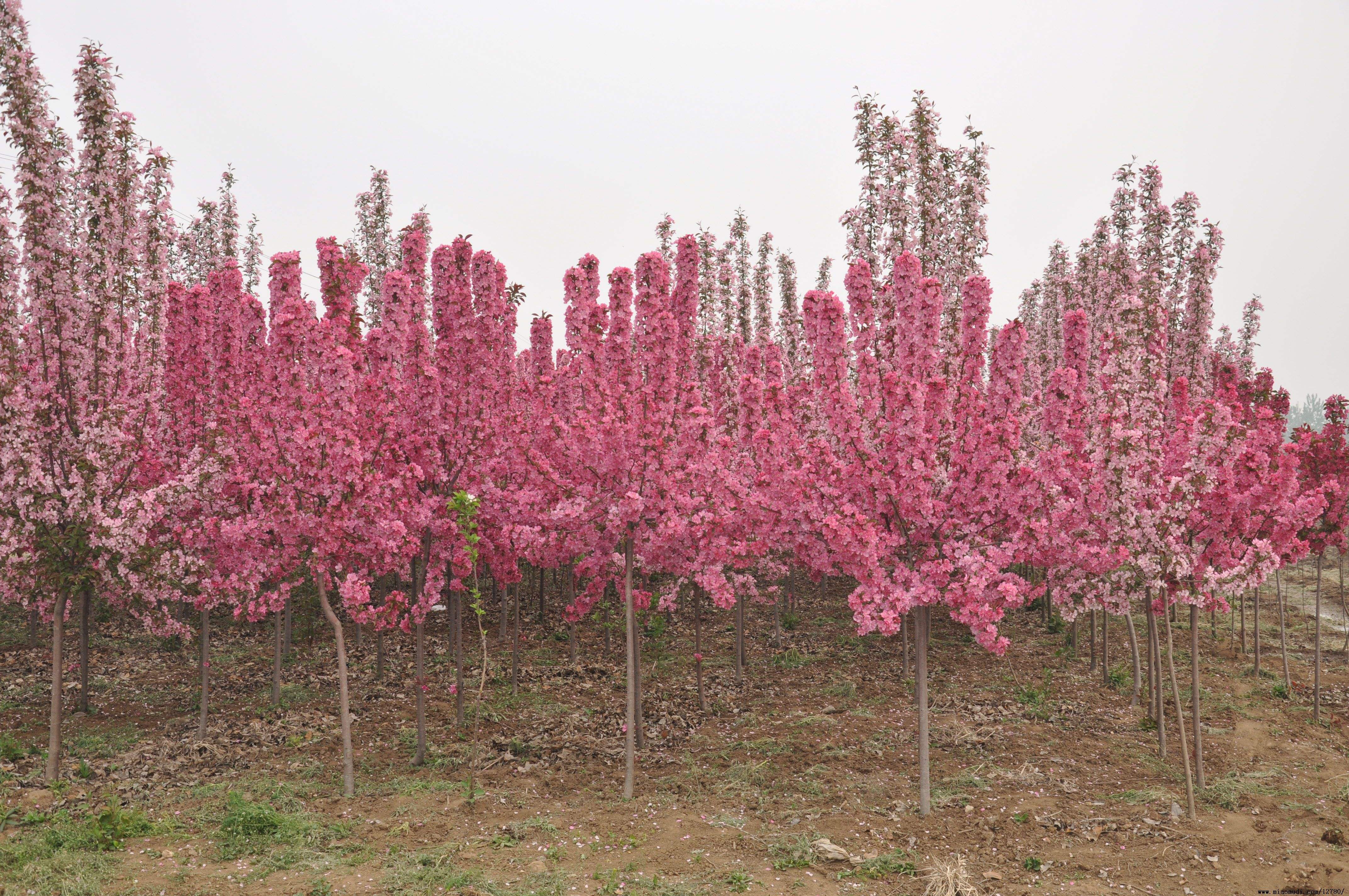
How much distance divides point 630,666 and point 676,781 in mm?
1698

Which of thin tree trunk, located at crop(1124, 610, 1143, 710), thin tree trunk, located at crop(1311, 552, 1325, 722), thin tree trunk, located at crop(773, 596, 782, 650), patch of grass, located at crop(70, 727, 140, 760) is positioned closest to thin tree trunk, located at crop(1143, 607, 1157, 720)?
thin tree trunk, located at crop(1124, 610, 1143, 710)

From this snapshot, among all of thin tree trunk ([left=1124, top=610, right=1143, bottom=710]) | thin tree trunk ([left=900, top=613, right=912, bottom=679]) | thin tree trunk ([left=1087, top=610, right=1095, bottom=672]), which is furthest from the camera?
thin tree trunk ([left=1087, top=610, right=1095, bottom=672])

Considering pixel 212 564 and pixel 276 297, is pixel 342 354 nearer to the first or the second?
pixel 276 297

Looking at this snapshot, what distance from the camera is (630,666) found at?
1017cm

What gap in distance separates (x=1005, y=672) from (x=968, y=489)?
26.5ft

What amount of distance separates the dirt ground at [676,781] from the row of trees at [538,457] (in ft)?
2.93

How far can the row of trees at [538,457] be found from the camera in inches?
353

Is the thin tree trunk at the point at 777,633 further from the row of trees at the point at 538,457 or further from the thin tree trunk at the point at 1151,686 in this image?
the thin tree trunk at the point at 1151,686

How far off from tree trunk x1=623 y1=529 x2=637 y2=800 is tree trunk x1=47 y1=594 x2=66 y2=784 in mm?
7325

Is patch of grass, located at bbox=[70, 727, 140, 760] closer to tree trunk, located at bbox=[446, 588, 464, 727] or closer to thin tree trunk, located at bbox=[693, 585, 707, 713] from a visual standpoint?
tree trunk, located at bbox=[446, 588, 464, 727]

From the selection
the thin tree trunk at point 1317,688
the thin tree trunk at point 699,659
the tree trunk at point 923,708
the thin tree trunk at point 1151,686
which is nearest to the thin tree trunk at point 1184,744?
the thin tree trunk at point 1151,686

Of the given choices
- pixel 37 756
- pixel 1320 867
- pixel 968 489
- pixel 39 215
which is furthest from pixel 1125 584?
pixel 37 756

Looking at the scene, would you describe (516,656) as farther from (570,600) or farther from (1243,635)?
(1243,635)

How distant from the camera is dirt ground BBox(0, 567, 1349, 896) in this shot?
7648 millimetres
